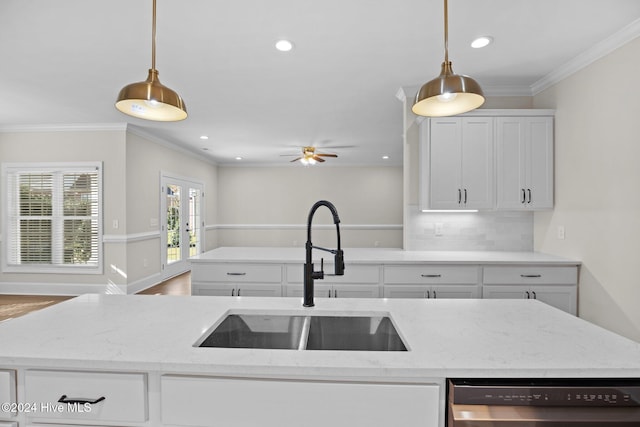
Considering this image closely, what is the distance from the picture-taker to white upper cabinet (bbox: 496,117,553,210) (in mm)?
3045

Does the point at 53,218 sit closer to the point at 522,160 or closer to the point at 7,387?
the point at 7,387

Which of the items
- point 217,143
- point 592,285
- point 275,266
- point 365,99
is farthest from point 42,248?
point 592,285

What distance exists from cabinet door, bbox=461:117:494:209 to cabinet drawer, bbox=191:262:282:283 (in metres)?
1.89

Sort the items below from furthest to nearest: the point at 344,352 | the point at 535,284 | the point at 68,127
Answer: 1. the point at 68,127
2. the point at 535,284
3. the point at 344,352

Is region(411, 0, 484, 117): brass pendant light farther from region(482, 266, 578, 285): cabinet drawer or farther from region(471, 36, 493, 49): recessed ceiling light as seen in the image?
region(482, 266, 578, 285): cabinet drawer

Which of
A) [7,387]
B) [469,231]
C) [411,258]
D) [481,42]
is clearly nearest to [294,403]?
[7,387]

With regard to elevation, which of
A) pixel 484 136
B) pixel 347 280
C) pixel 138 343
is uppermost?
pixel 484 136

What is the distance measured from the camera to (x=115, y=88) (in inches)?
131

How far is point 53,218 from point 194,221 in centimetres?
262

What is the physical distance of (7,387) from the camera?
93cm

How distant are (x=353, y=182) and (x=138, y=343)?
7.59m

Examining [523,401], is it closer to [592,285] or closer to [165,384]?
[165,384]

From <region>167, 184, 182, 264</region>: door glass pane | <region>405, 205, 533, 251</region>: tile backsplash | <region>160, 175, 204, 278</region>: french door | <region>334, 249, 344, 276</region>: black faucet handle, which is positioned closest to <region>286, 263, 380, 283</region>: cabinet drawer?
<region>405, 205, 533, 251</region>: tile backsplash

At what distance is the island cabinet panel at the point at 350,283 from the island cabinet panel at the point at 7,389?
1998 mm
